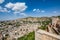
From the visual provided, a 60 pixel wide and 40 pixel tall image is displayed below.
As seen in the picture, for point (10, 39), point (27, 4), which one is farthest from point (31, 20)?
point (10, 39)

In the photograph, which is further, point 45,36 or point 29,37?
point 29,37

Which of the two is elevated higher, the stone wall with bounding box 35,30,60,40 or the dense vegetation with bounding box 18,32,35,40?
the stone wall with bounding box 35,30,60,40

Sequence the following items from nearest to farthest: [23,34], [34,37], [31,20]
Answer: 1. [34,37]
2. [23,34]
3. [31,20]

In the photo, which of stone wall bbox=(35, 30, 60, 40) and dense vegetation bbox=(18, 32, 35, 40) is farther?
dense vegetation bbox=(18, 32, 35, 40)

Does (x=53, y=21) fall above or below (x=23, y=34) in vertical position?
above

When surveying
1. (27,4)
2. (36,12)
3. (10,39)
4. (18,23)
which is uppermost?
(27,4)

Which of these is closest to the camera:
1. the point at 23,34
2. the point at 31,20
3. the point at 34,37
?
the point at 34,37

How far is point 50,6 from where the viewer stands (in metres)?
3.25

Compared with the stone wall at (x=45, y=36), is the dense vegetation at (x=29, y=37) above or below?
below

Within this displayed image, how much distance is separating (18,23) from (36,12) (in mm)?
574

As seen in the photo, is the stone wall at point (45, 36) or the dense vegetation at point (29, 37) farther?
the dense vegetation at point (29, 37)

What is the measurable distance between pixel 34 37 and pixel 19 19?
0.66 meters

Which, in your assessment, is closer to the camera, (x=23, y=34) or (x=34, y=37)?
(x=34, y=37)

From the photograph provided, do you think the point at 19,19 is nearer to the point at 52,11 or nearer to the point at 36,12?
the point at 36,12
